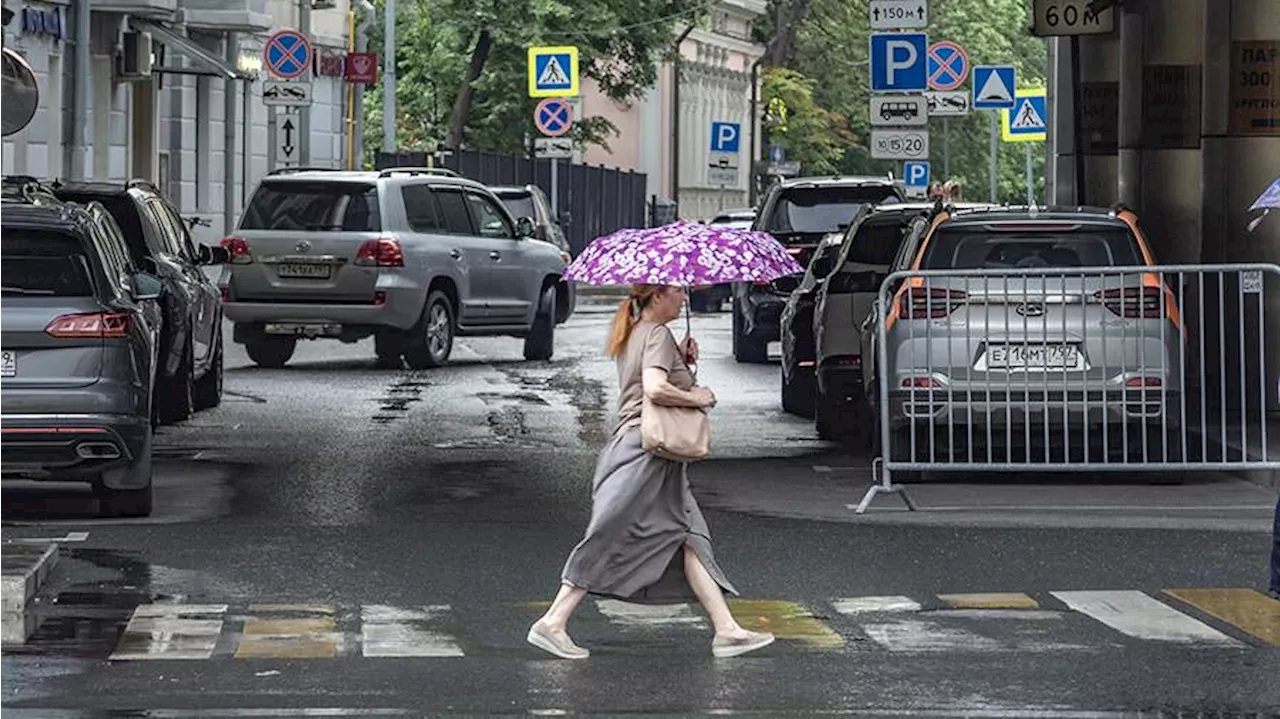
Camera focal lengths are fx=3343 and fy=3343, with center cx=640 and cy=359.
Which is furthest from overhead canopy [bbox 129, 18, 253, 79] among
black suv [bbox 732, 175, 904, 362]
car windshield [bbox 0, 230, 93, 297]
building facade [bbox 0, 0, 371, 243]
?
car windshield [bbox 0, 230, 93, 297]

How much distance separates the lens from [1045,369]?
58.7 feet

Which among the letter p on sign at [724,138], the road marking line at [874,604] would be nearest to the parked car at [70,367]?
the road marking line at [874,604]

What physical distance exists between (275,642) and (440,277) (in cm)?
1861

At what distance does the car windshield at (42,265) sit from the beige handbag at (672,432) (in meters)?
5.26

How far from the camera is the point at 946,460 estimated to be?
1789 cm

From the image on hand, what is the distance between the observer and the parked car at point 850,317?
21.9 meters

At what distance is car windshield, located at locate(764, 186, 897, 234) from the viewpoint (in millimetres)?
31547

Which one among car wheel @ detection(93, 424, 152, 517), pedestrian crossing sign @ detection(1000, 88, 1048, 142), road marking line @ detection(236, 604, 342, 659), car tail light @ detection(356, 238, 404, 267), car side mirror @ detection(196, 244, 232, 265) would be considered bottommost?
road marking line @ detection(236, 604, 342, 659)

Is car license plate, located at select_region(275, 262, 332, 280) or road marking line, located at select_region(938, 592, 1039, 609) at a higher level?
car license plate, located at select_region(275, 262, 332, 280)

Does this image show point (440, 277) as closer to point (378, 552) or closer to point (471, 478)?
point (471, 478)

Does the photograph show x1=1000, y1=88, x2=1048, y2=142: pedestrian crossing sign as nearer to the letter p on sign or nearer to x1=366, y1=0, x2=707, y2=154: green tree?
the letter p on sign

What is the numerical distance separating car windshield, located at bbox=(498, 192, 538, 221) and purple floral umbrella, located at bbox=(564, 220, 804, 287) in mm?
29654

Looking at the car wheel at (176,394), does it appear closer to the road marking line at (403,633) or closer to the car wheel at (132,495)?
the car wheel at (132,495)

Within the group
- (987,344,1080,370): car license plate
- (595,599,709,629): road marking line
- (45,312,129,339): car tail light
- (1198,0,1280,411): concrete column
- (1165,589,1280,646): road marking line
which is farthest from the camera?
(1198,0,1280,411): concrete column
